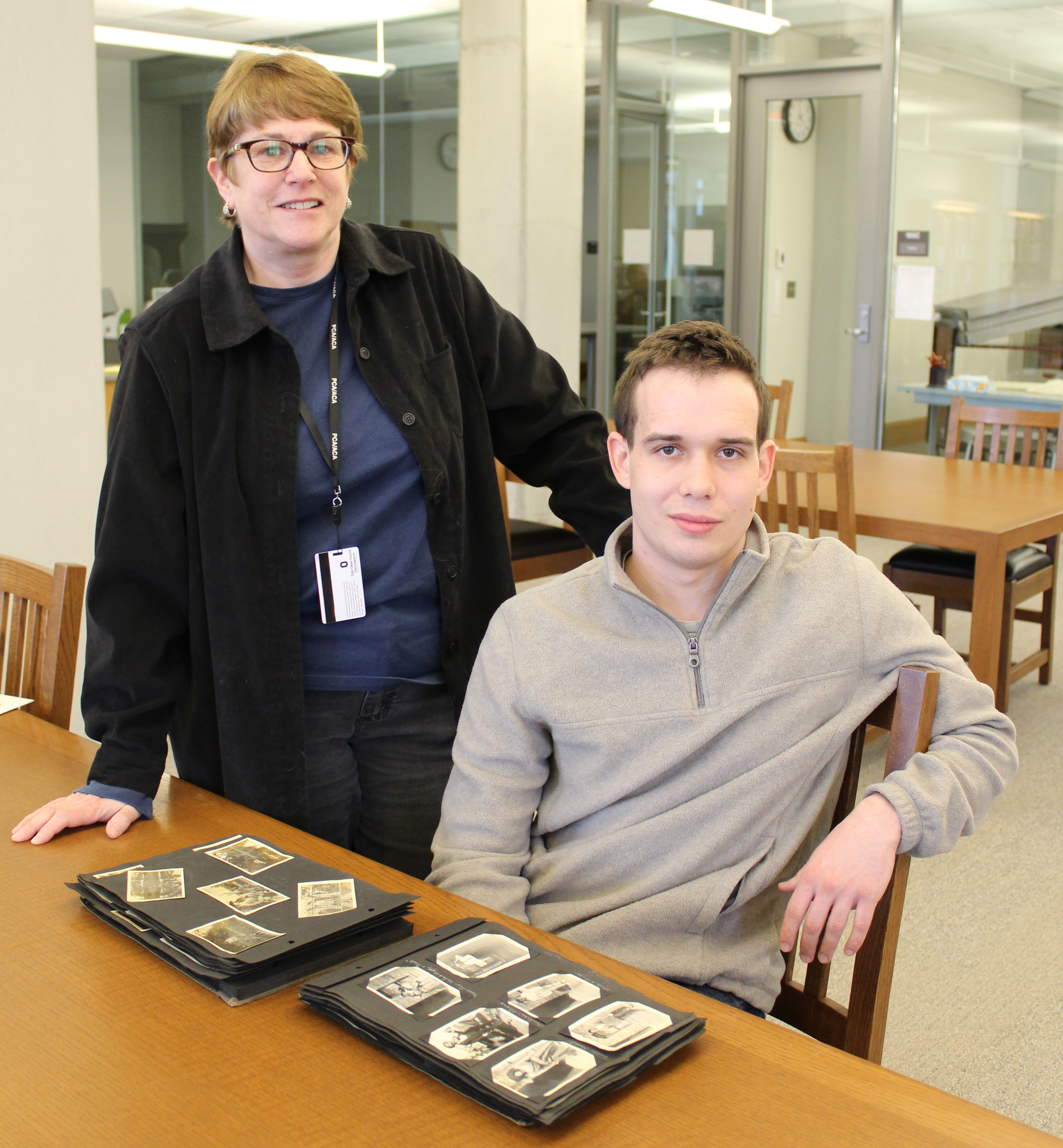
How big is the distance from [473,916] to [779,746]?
1.29 ft

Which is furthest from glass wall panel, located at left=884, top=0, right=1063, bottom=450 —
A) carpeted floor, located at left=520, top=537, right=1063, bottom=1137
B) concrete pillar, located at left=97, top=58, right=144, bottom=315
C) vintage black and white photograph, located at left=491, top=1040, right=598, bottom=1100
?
vintage black and white photograph, located at left=491, top=1040, right=598, bottom=1100

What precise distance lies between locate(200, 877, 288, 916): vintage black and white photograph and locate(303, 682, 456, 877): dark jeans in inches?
17.7

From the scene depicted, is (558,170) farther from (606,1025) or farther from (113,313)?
(606,1025)

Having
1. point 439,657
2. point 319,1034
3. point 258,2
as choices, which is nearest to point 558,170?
point 258,2

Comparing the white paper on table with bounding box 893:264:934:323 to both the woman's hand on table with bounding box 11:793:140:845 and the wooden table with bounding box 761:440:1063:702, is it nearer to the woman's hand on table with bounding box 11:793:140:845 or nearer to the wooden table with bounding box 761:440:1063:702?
the wooden table with bounding box 761:440:1063:702

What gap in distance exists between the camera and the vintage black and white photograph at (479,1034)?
36.4 inches

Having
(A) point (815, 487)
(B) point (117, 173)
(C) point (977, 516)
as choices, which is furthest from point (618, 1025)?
(B) point (117, 173)

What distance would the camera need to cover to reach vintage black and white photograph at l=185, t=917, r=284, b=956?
1.07m

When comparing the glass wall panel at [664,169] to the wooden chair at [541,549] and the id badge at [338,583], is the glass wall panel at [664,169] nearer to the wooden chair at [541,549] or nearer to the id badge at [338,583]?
the wooden chair at [541,549]

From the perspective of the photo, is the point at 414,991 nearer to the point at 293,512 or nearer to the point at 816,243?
the point at 293,512

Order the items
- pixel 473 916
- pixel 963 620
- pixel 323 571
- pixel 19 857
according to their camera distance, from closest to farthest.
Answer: pixel 473 916 → pixel 19 857 → pixel 323 571 → pixel 963 620

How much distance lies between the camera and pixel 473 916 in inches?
47.3

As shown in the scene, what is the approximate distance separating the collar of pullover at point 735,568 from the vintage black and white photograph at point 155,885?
0.58 metres

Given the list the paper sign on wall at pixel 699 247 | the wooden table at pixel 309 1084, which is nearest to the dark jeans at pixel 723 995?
the wooden table at pixel 309 1084
